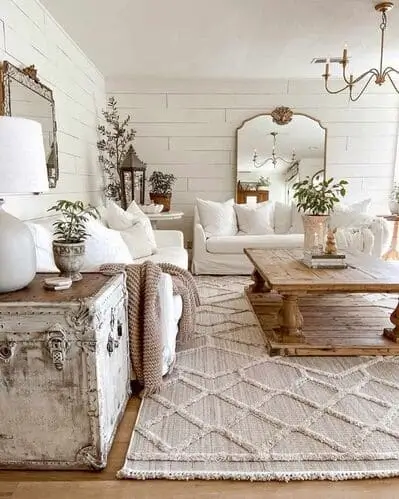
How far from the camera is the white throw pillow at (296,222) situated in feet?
16.1

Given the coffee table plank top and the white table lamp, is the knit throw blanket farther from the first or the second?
the coffee table plank top

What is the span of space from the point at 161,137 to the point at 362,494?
15.1 feet

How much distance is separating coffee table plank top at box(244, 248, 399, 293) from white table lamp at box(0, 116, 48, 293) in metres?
1.39

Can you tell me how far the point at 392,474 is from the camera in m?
1.43

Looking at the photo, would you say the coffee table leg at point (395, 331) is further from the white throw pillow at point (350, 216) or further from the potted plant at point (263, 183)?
the potted plant at point (263, 183)

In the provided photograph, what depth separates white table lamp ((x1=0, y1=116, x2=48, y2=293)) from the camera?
1312mm

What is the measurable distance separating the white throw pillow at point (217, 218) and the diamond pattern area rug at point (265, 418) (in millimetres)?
2379

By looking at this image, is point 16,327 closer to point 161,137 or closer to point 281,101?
point 161,137

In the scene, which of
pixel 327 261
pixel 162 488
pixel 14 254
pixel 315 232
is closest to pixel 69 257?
pixel 14 254

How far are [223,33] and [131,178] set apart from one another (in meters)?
1.81

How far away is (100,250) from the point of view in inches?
88.6

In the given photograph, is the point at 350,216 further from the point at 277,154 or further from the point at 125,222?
the point at 125,222

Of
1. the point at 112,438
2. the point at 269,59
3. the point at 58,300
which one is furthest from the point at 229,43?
the point at 112,438

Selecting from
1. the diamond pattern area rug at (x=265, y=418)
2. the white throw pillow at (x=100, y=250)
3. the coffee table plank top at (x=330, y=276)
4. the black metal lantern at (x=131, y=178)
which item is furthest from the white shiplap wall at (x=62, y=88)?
the coffee table plank top at (x=330, y=276)
